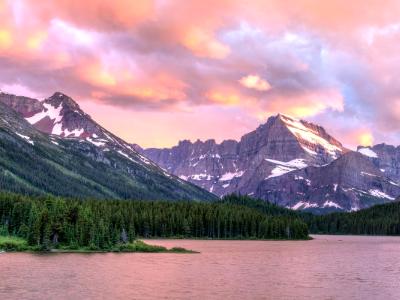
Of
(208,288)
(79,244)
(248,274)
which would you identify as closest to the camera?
(208,288)

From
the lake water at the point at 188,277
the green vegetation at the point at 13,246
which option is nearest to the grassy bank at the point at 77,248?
the green vegetation at the point at 13,246

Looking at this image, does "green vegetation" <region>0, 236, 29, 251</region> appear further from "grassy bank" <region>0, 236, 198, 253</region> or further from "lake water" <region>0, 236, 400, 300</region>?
"lake water" <region>0, 236, 400, 300</region>

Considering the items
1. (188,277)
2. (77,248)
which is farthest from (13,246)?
(188,277)

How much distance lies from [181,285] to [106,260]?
1593 inches

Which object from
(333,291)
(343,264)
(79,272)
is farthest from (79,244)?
(333,291)

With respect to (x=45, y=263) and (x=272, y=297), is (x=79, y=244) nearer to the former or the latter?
(x=45, y=263)

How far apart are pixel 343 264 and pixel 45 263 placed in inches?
2808

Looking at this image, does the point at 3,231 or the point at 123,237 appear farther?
the point at 3,231

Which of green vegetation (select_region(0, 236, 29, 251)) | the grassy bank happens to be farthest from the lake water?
green vegetation (select_region(0, 236, 29, 251))

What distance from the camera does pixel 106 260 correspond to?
135 meters

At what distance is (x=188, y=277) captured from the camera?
110 meters

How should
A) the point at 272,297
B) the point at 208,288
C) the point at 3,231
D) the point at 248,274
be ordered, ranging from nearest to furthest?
the point at 272,297
the point at 208,288
the point at 248,274
the point at 3,231

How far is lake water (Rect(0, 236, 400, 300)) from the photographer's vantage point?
3551 inches

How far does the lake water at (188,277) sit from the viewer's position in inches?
3551
